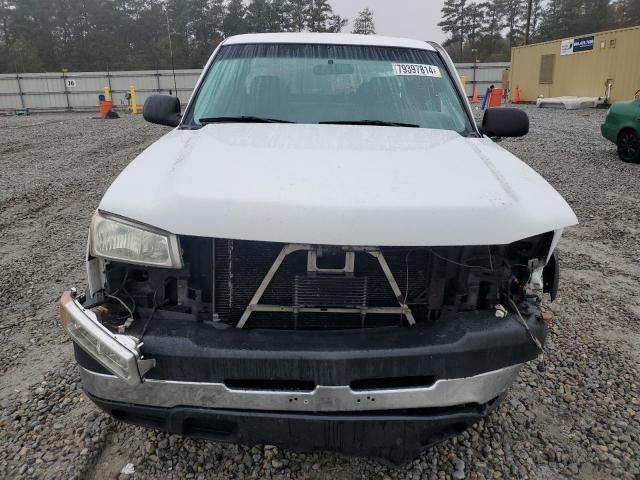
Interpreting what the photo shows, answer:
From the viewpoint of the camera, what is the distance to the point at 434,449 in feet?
7.79

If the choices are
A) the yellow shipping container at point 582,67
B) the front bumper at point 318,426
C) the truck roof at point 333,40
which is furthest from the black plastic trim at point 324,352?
the yellow shipping container at point 582,67

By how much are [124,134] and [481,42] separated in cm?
6443

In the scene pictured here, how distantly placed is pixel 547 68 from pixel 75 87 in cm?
2658

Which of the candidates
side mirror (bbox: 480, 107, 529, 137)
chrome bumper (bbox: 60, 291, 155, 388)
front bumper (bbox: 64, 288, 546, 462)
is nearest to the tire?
side mirror (bbox: 480, 107, 529, 137)

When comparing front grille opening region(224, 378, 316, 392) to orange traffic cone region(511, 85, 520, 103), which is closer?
front grille opening region(224, 378, 316, 392)

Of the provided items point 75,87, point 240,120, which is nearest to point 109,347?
point 240,120

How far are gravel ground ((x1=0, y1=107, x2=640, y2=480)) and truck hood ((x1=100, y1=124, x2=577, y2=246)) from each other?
3.81 feet

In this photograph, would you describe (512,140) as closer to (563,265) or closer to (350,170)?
(563,265)

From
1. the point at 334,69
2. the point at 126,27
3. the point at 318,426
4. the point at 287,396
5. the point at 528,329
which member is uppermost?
the point at 126,27

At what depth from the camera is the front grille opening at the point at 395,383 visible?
5.81 feet

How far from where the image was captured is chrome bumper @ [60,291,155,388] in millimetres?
Result: 1673

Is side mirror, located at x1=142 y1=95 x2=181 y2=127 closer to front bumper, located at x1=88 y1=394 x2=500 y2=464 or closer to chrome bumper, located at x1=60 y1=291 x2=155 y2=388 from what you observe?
chrome bumper, located at x1=60 y1=291 x2=155 y2=388

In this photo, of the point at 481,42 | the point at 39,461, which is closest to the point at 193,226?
the point at 39,461

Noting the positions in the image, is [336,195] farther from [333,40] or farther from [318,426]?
[333,40]
